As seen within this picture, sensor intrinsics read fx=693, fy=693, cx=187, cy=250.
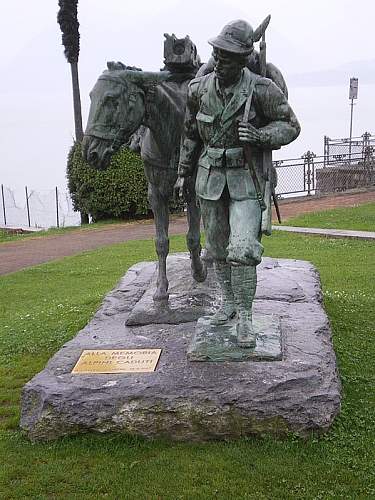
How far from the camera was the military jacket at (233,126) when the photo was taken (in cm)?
437

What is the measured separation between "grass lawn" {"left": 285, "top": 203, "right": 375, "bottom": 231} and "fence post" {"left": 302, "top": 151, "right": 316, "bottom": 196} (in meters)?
3.75

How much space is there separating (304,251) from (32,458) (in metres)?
7.83

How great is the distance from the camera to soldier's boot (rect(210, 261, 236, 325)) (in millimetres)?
4902

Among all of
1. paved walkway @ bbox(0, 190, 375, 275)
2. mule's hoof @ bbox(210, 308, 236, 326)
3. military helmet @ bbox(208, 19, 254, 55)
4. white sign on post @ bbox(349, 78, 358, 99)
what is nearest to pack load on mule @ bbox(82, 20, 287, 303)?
military helmet @ bbox(208, 19, 254, 55)

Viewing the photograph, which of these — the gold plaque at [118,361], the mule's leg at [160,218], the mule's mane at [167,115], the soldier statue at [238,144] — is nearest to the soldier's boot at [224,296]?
the soldier statue at [238,144]

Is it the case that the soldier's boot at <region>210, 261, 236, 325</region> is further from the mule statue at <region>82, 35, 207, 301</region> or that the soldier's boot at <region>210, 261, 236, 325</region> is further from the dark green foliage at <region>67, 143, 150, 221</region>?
the dark green foliage at <region>67, 143, 150, 221</region>

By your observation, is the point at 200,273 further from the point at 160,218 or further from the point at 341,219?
the point at 341,219

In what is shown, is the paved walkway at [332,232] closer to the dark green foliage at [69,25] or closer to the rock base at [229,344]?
the rock base at [229,344]

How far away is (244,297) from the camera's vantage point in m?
4.57

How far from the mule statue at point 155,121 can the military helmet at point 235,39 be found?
3.60ft

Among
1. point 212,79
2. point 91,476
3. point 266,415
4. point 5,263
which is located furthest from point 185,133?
point 5,263

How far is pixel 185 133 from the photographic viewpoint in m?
4.82

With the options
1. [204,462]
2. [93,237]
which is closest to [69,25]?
[93,237]

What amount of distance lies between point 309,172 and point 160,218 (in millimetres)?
14689
